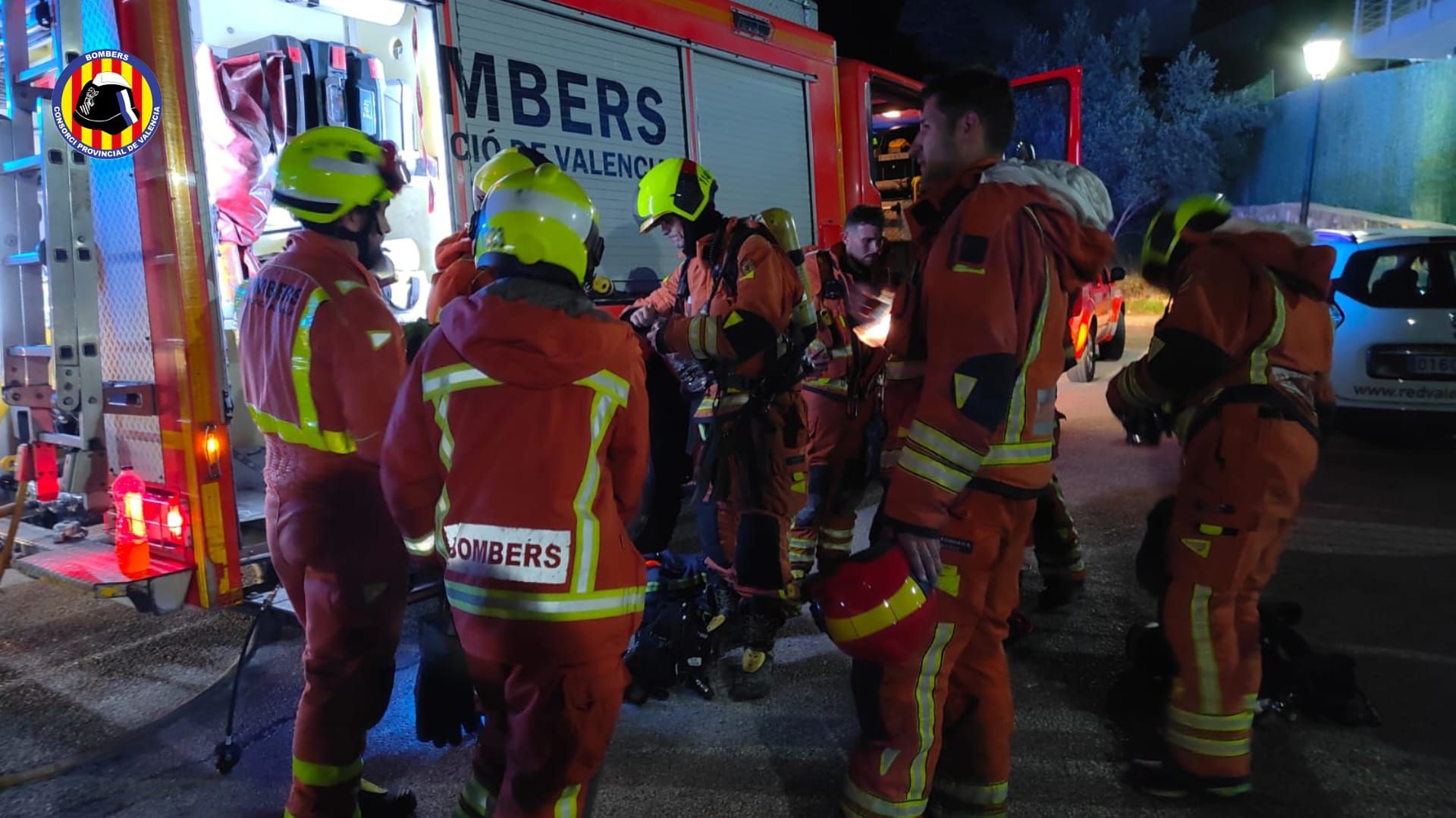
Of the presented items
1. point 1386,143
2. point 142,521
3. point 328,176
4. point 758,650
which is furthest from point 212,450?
point 1386,143

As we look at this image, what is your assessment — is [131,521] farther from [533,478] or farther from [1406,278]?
[1406,278]

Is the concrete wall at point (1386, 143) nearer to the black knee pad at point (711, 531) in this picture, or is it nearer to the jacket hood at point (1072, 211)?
the black knee pad at point (711, 531)

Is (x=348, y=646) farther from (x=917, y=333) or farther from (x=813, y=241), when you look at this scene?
(x=813, y=241)

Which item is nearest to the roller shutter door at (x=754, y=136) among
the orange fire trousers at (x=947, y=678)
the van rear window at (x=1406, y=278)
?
the orange fire trousers at (x=947, y=678)

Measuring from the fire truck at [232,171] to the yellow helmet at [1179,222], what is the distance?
2117 mm

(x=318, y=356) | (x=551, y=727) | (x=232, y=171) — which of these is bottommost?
(x=551, y=727)

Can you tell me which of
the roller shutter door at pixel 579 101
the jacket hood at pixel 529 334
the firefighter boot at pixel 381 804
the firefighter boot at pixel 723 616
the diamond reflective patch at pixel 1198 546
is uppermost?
the roller shutter door at pixel 579 101

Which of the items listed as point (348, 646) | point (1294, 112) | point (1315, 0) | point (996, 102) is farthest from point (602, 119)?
point (1315, 0)

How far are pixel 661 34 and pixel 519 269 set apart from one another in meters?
3.80

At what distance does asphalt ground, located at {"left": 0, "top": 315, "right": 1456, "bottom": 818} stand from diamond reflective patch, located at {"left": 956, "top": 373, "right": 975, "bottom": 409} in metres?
1.45

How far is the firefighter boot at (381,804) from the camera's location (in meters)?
2.73

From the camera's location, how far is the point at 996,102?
241cm

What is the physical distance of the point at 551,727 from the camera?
1896mm

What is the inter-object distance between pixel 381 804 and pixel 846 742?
1506 mm
